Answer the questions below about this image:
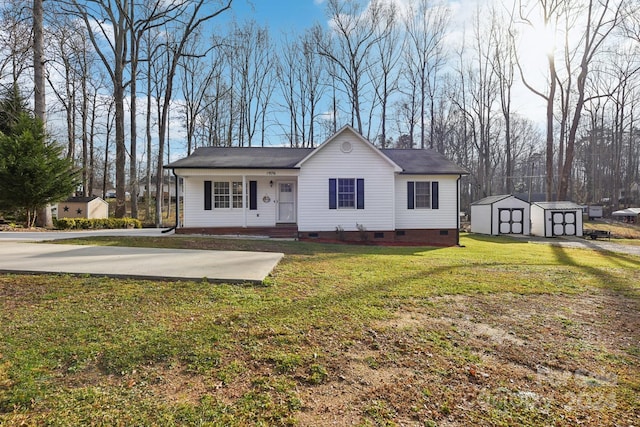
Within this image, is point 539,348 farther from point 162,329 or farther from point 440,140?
point 440,140

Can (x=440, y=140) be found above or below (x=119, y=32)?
below

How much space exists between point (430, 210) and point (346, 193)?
418 centimetres

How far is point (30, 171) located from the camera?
43.7ft

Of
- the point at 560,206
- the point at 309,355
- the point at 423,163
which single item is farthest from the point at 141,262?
the point at 560,206

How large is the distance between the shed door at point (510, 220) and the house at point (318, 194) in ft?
33.0

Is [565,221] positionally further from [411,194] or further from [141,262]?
[141,262]

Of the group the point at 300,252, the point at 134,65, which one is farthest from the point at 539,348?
the point at 134,65

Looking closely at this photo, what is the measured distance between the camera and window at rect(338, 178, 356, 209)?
45.9 feet

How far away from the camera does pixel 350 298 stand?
487 centimetres

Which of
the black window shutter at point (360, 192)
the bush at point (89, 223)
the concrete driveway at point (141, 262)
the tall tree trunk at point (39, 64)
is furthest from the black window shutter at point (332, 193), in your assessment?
the tall tree trunk at point (39, 64)

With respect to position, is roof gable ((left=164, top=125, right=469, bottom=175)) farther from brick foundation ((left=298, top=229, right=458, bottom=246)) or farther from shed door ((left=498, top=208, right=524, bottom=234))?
shed door ((left=498, top=208, right=524, bottom=234))

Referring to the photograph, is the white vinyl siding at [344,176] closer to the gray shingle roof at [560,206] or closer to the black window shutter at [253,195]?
the black window shutter at [253,195]

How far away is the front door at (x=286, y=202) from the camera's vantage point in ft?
48.2

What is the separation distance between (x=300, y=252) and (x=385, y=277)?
3.60 m
